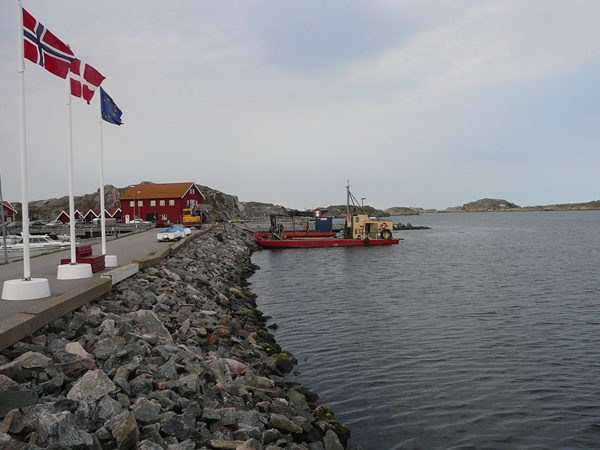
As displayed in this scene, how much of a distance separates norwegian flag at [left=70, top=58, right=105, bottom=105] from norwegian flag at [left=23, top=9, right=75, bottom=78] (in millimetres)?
1456

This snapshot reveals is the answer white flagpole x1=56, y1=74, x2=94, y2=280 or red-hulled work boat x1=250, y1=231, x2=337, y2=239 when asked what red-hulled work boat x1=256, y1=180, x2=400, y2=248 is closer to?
red-hulled work boat x1=250, y1=231, x2=337, y2=239

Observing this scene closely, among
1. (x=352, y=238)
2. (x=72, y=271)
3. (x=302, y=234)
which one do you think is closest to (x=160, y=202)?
(x=302, y=234)

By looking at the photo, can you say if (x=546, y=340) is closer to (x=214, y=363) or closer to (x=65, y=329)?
(x=214, y=363)

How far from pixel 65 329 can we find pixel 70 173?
5593 millimetres

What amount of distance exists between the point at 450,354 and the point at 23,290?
12.6 m

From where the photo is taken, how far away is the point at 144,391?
6.77 meters

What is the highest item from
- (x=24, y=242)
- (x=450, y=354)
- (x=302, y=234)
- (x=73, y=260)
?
(x=24, y=242)

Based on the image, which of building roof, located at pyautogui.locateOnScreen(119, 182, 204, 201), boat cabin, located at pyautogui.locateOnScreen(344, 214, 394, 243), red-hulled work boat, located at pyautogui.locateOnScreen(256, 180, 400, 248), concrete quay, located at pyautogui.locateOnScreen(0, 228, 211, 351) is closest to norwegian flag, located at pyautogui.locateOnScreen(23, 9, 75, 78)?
concrete quay, located at pyautogui.locateOnScreen(0, 228, 211, 351)

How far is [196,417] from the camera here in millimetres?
6570

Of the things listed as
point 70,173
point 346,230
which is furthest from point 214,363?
point 346,230

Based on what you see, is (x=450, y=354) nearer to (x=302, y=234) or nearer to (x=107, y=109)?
(x=107, y=109)

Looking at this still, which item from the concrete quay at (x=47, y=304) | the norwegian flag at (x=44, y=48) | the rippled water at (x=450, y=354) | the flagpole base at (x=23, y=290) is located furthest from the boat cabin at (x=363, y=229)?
the flagpole base at (x=23, y=290)

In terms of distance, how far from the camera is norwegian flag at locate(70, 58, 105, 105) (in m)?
12.8

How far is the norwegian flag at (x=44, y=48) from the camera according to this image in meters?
9.84
